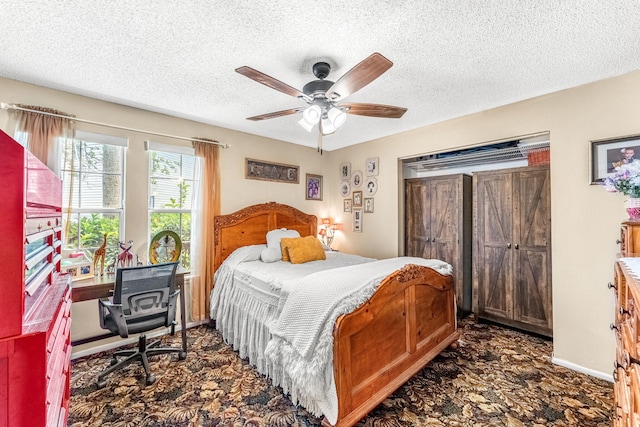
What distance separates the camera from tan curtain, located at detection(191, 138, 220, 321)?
339cm

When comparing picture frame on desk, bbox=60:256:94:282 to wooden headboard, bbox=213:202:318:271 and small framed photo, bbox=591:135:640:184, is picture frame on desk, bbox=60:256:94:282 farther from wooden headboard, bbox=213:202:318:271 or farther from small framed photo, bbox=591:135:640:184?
small framed photo, bbox=591:135:640:184

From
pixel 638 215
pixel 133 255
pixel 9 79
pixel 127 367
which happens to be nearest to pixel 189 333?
pixel 127 367

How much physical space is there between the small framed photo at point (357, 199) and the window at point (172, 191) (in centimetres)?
241

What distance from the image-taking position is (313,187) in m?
4.77

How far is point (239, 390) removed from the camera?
2.19 metres

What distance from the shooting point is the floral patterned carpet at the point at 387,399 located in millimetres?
1880

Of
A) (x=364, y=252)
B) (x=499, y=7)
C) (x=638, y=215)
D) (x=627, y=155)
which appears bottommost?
(x=364, y=252)

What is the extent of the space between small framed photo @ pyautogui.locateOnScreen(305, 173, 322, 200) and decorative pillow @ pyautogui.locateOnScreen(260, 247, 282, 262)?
1463mm

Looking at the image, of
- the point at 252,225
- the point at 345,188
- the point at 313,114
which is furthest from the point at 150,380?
the point at 345,188

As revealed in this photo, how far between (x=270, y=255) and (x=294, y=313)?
4.81 feet

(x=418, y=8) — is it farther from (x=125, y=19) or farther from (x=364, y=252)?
(x=364, y=252)

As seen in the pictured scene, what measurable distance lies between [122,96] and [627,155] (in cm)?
445

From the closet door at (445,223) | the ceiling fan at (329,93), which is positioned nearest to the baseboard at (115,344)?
the ceiling fan at (329,93)

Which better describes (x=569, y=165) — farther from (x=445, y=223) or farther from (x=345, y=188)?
(x=345, y=188)
